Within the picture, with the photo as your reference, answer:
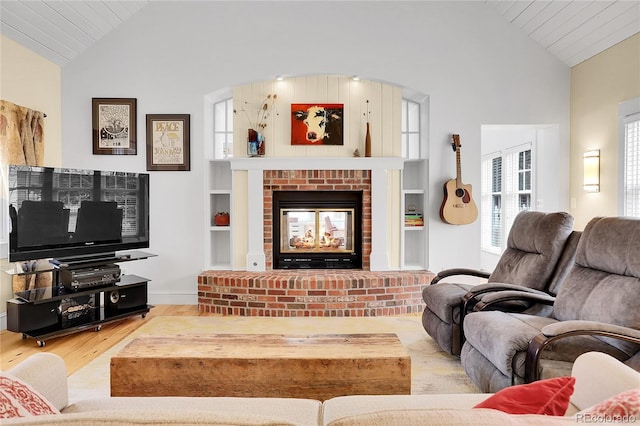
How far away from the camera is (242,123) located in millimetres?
4902

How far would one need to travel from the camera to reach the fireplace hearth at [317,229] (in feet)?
16.1

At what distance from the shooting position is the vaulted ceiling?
373cm

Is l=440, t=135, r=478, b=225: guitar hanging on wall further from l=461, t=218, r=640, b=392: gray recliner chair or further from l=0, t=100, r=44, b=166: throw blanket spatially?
l=0, t=100, r=44, b=166: throw blanket

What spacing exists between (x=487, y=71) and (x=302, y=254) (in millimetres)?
2868

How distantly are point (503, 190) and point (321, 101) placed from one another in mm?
3251

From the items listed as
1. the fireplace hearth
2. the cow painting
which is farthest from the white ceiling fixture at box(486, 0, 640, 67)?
the fireplace hearth

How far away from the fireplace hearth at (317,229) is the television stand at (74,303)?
148cm

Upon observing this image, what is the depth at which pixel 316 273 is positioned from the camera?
4590mm

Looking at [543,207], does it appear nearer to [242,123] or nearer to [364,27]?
[364,27]

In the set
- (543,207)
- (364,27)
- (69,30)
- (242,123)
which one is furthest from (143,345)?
(543,207)

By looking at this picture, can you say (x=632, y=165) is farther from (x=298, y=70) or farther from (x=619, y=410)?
(x=619, y=410)

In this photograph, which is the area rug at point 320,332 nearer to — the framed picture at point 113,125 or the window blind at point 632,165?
the framed picture at point 113,125

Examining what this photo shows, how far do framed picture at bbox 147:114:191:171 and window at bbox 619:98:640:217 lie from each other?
168 inches

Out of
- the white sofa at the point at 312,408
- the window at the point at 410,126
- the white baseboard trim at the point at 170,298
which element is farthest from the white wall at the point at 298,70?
the white sofa at the point at 312,408
